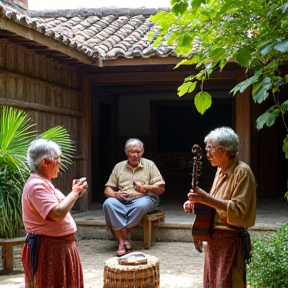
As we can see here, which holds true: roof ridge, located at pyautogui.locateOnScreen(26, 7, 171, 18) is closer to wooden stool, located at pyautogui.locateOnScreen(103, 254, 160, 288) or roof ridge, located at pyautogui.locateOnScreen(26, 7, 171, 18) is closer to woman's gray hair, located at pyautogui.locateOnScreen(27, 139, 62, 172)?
wooden stool, located at pyautogui.locateOnScreen(103, 254, 160, 288)

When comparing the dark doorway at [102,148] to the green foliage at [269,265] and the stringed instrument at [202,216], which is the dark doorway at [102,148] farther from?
the stringed instrument at [202,216]

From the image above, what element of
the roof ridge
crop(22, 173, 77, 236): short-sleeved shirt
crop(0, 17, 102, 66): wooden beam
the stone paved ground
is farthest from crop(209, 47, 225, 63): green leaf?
the roof ridge

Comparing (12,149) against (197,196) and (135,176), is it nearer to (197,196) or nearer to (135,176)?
(135,176)

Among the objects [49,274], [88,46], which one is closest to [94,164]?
[88,46]

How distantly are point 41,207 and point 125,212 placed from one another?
3.34m

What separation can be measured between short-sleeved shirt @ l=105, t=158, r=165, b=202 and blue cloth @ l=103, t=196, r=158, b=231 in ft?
0.84

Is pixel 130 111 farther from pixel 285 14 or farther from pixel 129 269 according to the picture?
pixel 285 14

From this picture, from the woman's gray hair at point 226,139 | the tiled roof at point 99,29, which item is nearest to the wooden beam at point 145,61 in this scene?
the tiled roof at point 99,29

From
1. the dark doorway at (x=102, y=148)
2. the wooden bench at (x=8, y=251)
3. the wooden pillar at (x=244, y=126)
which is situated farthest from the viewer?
the dark doorway at (x=102, y=148)

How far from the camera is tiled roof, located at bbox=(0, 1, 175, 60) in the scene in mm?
6417

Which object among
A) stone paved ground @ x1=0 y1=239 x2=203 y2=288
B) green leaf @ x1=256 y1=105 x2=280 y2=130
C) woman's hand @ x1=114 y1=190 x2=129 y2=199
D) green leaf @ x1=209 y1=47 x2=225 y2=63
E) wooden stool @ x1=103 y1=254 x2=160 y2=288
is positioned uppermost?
green leaf @ x1=209 y1=47 x2=225 y2=63

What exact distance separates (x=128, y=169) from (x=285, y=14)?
4.47 m

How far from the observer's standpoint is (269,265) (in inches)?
177

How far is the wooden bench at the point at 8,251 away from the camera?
548 cm
